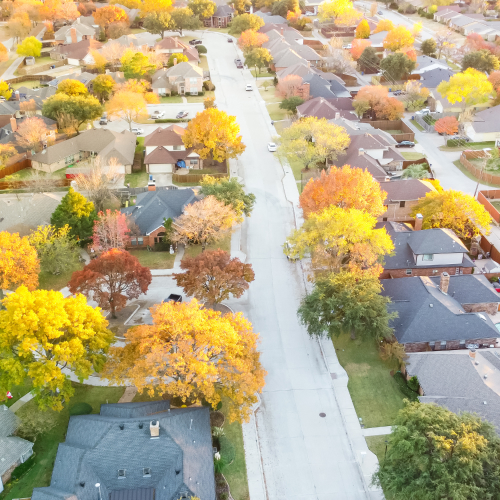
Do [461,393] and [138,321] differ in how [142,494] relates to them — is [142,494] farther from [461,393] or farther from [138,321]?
[461,393]

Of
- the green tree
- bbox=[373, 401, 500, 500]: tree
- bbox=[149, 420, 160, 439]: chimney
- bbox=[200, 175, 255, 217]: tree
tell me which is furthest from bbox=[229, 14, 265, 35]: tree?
bbox=[373, 401, 500, 500]: tree

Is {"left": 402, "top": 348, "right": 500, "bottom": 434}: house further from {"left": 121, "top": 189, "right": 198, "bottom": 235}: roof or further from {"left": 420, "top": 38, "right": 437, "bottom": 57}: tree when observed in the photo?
{"left": 420, "top": 38, "right": 437, "bottom": 57}: tree

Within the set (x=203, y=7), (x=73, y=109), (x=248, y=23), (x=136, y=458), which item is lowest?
(x=203, y=7)

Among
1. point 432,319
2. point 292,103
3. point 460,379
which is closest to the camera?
point 460,379

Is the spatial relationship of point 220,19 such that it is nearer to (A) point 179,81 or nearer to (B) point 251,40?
(B) point 251,40

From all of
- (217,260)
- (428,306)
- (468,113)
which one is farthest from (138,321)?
(468,113)

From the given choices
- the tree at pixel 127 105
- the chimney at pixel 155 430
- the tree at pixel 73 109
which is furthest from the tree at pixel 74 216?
the tree at pixel 73 109

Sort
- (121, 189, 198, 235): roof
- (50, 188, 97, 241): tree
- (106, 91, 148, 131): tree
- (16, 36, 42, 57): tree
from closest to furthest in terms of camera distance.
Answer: (50, 188, 97, 241): tree < (121, 189, 198, 235): roof < (106, 91, 148, 131): tree < (16, 36, 42, 57): tree

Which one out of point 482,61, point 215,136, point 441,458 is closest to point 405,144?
point 215,136

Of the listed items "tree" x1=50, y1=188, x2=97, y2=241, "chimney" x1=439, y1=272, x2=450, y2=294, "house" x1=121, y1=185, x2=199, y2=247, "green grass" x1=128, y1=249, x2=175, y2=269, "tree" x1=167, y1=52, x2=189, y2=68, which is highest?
"chimney" x1=439, y1=272, x2=450, y2=294
